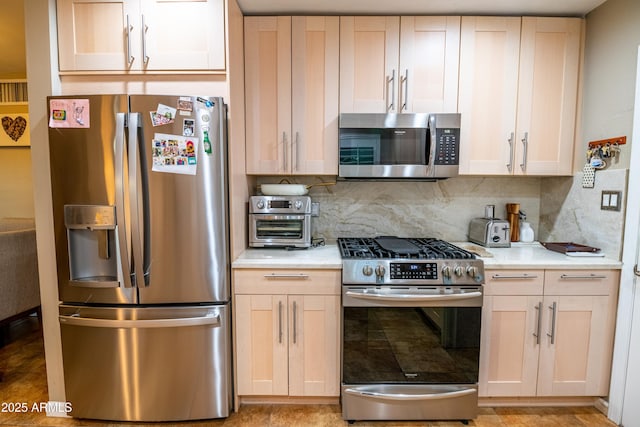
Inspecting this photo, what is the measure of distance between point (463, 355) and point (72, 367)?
7.16 feet

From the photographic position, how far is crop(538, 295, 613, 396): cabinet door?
1751 mm

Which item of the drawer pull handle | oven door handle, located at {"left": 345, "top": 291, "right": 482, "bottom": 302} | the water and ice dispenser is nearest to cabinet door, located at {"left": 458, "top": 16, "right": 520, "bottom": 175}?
oven door handle, located at {"left": 345, "top": 291, "right": 482, "bottom": 302}

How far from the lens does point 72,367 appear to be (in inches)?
65.1

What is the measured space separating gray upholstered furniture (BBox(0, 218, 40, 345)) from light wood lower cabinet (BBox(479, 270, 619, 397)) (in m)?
3.36

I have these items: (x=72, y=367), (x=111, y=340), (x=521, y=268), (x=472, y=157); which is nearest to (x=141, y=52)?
(x=111, y=340)

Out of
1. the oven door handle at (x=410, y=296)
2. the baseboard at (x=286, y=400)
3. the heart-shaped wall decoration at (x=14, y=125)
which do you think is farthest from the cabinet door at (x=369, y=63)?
the heart-shaped wall decoration at (x=14, y=125)

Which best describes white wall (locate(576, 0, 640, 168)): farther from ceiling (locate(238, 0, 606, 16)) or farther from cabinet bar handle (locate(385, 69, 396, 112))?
cabinet bar handle (locate(385, 69, 396, 112))

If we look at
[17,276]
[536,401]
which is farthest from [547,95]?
[17,276]

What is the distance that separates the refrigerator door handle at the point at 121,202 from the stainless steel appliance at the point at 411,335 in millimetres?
1137

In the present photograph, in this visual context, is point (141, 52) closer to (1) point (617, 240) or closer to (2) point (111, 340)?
(2) point (111, 340)

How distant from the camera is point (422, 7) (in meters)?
1.89

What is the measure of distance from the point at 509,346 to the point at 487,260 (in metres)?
0.53

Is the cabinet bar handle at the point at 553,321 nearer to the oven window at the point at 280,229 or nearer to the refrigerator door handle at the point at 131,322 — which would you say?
the oven window at the point at 280,229

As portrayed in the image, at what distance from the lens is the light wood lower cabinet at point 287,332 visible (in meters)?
1.73
